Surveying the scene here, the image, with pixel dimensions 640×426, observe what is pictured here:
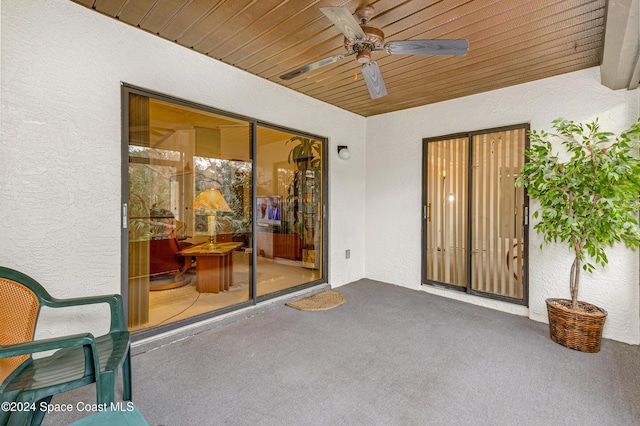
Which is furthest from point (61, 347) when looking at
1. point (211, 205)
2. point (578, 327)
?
point (578, 327)

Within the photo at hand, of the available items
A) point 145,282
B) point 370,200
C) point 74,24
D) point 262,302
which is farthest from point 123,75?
point 370,200

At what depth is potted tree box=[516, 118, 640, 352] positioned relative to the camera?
249 cm

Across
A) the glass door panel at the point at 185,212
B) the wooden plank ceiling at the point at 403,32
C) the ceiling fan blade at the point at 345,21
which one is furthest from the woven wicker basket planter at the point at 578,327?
the glass door panel at the point at 185,212

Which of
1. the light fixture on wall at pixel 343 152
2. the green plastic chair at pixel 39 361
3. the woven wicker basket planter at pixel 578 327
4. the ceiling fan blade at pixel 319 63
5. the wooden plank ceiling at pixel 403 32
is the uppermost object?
the wooden plank ceiling at pixel 403 32

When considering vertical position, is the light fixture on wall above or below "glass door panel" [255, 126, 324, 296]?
above

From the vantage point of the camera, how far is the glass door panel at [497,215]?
3523 mm

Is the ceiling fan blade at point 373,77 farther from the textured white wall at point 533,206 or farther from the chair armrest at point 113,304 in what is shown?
the chair armrest at point 113,304

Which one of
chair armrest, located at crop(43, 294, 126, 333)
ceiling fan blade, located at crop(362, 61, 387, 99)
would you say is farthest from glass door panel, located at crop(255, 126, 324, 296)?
chair armrest, located at crop(43, 294, 126, 333)

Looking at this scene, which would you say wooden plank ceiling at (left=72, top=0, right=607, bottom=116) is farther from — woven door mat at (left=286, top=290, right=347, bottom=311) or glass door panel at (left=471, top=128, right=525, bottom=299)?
woven door mat at (left=286, top=290, right=347, bottom=311)

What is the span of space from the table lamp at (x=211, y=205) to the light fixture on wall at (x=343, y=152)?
1945 millimetres

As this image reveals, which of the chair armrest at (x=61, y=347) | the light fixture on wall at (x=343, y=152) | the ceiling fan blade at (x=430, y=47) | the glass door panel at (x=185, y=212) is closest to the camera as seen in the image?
the chair armrest at (x=61, y=347)

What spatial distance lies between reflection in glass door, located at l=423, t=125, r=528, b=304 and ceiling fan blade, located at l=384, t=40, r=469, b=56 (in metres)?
2.03

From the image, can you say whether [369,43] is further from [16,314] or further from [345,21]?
[16,314]

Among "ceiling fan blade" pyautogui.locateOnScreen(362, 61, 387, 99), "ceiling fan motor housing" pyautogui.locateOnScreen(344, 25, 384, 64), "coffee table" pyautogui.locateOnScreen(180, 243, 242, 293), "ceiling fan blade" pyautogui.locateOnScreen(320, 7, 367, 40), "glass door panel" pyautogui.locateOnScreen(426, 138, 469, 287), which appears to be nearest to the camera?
"ceiling fan blade" pyautogui.locateOnScreen(320, 7, 367, 40)
